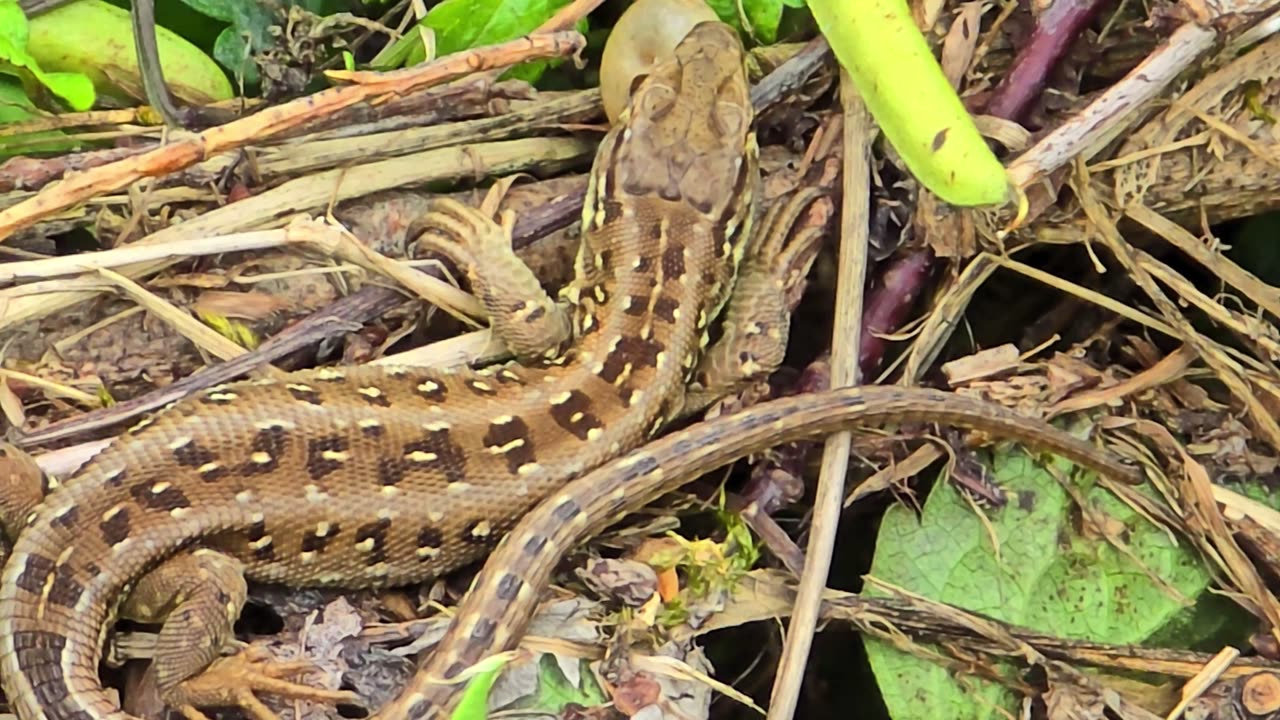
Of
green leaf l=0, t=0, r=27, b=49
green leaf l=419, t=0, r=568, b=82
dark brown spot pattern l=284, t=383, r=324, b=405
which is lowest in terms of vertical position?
dark brown spot pattern l=284, t=383, r=324, b=405

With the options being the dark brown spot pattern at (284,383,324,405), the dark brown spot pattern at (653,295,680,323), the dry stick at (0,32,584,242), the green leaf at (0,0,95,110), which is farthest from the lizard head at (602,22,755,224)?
the green leaf at (0,0,95,110)

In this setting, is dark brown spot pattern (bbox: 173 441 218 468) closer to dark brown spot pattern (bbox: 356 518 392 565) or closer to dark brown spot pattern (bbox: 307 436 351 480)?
dark brown spot pattern (bbox: 307 436 351 480)

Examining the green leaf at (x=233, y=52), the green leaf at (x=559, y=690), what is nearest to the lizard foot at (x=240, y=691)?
the green leaf at (x=559, y=690)

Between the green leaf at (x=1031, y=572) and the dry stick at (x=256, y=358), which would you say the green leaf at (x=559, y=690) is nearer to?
the green leaf at (x=1031, y=572)

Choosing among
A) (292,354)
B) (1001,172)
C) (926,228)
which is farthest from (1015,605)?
(292,354)

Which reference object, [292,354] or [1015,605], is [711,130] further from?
[1015,605]

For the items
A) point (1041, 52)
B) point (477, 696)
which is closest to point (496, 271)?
point (1041, 52)
